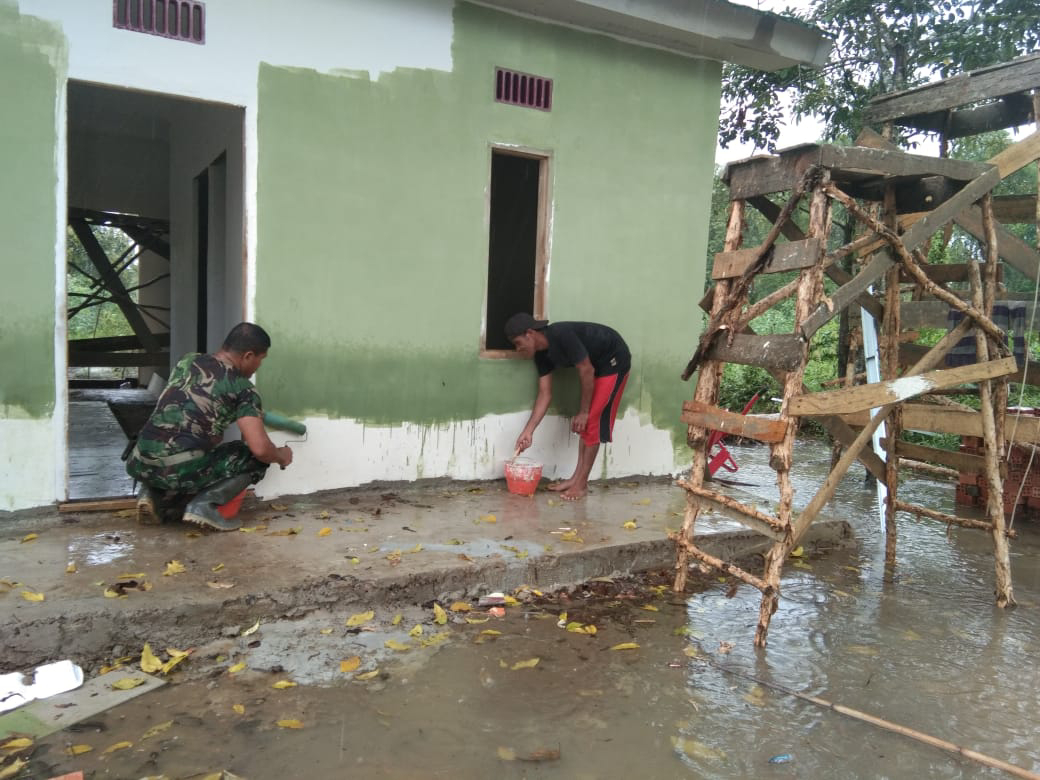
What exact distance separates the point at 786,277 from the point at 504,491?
1697 centimetres

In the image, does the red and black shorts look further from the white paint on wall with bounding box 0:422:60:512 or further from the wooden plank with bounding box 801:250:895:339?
the white paint on wall with bounding box 0:422:60:512

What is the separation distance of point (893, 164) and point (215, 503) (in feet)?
13.3

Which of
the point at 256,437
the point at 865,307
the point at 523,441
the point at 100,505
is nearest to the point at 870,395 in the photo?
the point at 865,307

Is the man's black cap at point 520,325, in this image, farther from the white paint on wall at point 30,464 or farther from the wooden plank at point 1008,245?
the white paint on wall at point 30,464

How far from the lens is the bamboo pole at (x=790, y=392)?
11.8 feet

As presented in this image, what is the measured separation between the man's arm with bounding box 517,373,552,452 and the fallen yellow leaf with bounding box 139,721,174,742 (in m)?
3.47

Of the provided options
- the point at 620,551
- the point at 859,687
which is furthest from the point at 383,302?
the point at 859,687

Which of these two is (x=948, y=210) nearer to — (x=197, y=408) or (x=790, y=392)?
(x=790, y=392)

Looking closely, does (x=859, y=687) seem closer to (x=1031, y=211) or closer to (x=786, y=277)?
(x=1031, y=211)

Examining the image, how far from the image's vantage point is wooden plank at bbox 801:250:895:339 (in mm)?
3547

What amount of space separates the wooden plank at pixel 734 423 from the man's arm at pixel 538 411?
1.85 metres

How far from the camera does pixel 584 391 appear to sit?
5844mm

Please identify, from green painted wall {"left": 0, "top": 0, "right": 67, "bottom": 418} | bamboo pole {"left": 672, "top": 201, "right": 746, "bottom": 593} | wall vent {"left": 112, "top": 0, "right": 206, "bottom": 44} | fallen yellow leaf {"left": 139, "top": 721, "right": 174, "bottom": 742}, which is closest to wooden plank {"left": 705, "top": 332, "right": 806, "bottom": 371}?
bamboo pole {"left": 672, "top": 201, "right": 746, "bottom": 593}

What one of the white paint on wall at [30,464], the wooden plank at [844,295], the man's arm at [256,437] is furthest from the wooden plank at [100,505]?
the wooden plank at [844,295]
